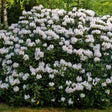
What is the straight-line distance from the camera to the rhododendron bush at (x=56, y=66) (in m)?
4.27

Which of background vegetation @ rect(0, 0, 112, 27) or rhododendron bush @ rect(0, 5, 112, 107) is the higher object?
background vegetation @ rect(0, 0, 112, 27)

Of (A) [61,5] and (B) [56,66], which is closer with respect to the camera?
(B) [56,66]

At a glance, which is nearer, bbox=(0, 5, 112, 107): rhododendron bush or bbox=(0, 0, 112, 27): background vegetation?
bbox=(0, 5, 112, 107): rhododendron bush

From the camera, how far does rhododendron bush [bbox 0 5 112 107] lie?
4270mm

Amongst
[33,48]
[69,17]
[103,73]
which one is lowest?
[103,73]

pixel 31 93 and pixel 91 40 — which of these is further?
pixel 91 40

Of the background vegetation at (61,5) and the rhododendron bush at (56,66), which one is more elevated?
the background vegetation at (61,5)

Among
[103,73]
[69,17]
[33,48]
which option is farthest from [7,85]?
[69,17]

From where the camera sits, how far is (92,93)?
4.30 m

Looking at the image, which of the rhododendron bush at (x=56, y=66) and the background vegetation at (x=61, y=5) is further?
the background vegetation at (x=61, y=5)

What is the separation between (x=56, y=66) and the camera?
4492 millimetres

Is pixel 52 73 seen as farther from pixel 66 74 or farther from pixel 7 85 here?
pixel 7 85

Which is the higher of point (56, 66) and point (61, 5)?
point (61, 5)

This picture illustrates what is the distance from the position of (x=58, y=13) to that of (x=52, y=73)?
232cm
